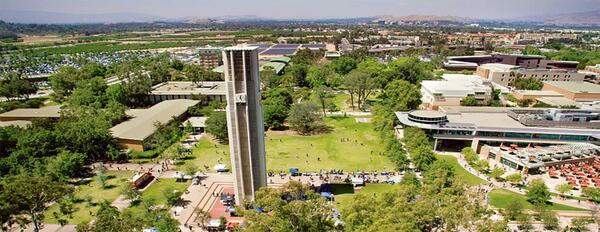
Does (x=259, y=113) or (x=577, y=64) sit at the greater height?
(x=259, y=113)

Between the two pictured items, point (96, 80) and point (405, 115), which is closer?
point (405, 115)

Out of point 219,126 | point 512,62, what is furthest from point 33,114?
point 512,62

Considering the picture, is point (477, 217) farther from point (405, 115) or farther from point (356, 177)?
point (405, 115)

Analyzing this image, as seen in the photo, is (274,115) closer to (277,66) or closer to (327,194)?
(327,194)

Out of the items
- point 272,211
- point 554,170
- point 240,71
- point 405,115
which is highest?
point 240,71

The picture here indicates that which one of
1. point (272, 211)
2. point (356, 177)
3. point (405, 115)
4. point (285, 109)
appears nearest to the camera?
point (272, 211)

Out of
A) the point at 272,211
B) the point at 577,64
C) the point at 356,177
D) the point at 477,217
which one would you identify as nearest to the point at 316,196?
the point at 272,211
